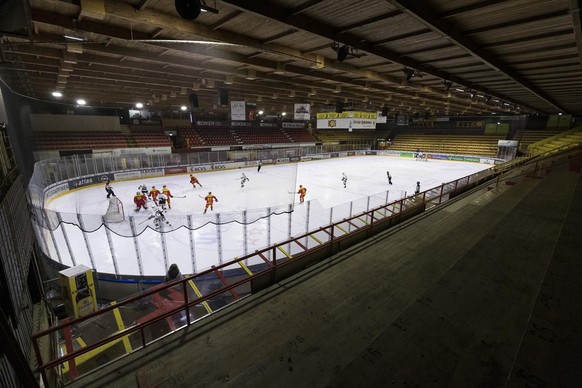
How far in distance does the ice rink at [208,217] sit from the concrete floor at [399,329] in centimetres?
368

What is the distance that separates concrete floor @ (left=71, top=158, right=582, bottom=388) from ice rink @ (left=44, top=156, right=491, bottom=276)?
3.68 metres

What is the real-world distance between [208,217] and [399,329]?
9.17 meters

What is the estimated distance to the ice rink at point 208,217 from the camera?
8.84 m

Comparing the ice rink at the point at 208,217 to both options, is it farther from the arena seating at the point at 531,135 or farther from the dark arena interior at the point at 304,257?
the arena seating at the point at 531,135

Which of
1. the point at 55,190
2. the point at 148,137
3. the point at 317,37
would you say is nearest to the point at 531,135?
the point at 317,37

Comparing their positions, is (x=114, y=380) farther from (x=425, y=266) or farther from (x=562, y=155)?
(x=562, y=155)

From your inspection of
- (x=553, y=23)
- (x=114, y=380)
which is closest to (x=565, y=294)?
(x=553, y=23)

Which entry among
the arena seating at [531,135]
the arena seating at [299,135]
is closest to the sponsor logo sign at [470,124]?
the arena seating at [531,135]

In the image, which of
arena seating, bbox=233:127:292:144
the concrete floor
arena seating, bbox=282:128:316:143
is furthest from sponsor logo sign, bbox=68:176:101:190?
arena seating, bbox=282:128:316:143

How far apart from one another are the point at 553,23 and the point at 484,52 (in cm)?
198

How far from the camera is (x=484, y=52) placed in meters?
7.83

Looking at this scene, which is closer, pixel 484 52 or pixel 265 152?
pixel 484 52

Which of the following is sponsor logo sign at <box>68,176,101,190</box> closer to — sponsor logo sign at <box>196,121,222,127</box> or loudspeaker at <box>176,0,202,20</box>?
sponsor logo sign at <box>196,121,222,127</box>

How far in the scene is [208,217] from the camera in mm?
11594
